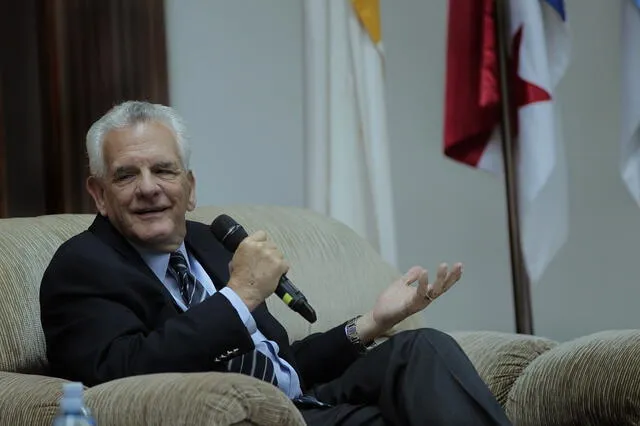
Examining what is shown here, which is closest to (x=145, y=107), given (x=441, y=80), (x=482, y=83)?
(x=482, y=83)

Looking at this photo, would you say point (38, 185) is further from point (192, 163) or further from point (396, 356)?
point (396, 356)

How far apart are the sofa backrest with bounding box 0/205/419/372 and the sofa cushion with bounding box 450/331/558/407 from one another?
0.27 metres

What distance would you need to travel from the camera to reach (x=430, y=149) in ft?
15.8

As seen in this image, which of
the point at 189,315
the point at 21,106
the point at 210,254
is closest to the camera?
the point at 189,315

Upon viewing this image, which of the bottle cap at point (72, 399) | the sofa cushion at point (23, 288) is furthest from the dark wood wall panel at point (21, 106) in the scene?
the bottle cap at point (72, 399)

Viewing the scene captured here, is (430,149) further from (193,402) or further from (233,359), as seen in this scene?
(193,402)

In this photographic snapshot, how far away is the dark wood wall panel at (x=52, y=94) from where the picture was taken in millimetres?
3609

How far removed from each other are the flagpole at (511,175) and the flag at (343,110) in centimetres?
45

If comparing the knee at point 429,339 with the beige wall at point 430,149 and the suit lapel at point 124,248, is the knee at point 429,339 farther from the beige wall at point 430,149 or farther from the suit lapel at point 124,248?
the beige wall at point 430,149

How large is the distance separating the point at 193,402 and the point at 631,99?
244cm

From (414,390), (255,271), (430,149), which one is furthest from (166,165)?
(430,149)

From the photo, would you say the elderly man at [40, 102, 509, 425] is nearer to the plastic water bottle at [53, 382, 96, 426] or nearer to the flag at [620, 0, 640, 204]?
the plastic water bottle at [53, 382, 96, 426]

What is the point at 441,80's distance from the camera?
480 centimetres

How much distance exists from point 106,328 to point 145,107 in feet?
1.75
